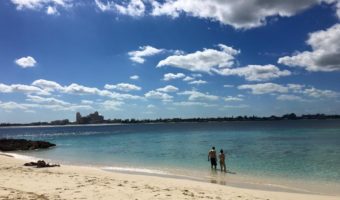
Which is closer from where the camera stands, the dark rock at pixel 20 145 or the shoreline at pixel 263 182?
the shoreline at pixel 263 182

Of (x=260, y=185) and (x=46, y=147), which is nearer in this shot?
(x=260, y=185)

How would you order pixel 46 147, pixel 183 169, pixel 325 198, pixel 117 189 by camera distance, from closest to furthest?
pixel 117 189 → pixel 325 198 → pixel 183 169 → pixel 46 147

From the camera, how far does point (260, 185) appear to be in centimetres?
1931

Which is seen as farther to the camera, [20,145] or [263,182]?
[20,145]

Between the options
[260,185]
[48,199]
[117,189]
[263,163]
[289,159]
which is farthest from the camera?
[289,159]

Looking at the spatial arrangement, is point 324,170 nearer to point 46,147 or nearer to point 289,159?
point 289,159

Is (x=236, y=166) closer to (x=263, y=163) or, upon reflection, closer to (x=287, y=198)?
(x=263, y=163)

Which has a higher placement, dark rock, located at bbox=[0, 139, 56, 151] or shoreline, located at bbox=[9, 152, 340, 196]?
dark rock, located at bbox=[0, 139, 56, 151]

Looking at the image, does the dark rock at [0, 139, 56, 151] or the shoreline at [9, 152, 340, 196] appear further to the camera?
the dark rock at [0, 139, 56, 151]

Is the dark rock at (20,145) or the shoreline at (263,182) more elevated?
the dark rock at (20,145)

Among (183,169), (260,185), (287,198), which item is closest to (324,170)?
(260,185)

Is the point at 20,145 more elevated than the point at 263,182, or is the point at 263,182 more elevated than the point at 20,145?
the point at 20,145

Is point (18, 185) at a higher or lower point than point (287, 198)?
higher

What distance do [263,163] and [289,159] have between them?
151 inches
